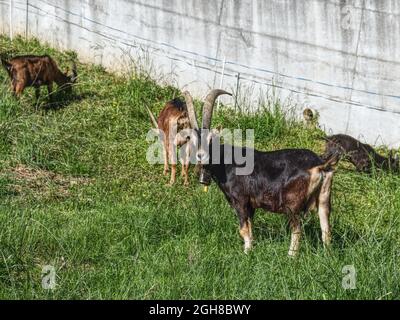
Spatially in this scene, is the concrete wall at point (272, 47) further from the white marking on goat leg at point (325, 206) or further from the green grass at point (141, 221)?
the white marking on goat leg at point (325, 206)

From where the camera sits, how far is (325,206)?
36.8 ft

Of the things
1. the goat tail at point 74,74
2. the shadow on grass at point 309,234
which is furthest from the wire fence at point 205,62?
the shadow on grass at point 309,234

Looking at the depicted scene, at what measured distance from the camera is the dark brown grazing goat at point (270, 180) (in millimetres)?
11163

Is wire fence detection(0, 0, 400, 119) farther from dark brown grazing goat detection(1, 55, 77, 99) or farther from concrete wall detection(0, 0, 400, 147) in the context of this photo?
dark brown grazing goat detection(1, 55, 77, 99)

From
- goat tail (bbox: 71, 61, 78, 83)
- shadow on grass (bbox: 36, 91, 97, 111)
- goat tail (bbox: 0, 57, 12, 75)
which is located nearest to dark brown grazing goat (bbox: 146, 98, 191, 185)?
shadow on grass (bbox: 36, 91, 97, 111)

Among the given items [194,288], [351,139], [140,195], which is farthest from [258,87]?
[194,288]

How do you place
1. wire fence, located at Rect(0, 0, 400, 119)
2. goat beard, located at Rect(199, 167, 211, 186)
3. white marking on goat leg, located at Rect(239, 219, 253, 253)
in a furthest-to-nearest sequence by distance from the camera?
wire fence, located at Rect(0, 0, 400, 119) < goat beard, located at Rect(199, 167, 211, 186) < white marking on goat leg, located at Rect(239, 219, 253, 253)

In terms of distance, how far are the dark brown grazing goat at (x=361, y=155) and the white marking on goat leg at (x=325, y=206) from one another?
2.72 m

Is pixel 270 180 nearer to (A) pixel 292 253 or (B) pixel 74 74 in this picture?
(A) pixel 292 253

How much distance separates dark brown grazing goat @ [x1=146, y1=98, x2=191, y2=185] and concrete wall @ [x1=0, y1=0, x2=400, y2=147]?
2.03 m

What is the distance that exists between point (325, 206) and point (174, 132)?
12.0 ft

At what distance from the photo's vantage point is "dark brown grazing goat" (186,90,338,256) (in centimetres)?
1116

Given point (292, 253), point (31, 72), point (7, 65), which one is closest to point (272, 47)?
point (31, 72)
